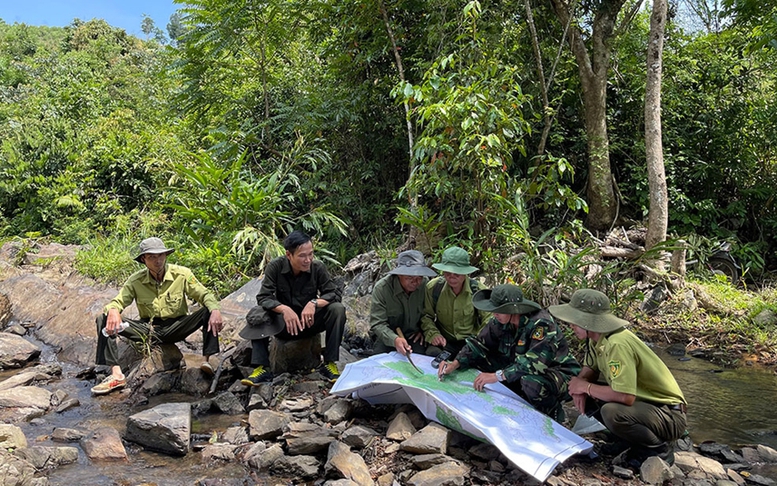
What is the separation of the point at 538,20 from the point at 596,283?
171 inches

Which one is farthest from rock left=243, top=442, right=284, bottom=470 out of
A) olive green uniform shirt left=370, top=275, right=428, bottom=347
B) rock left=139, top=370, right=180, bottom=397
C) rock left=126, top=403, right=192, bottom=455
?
rock left=139, top=370, right=180, bottom=397

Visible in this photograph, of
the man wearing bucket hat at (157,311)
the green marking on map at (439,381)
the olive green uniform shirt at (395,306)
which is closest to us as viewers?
the green marking on map at (439,381)

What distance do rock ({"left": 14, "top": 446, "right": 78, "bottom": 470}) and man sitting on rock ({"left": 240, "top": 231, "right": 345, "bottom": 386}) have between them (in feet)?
4.23

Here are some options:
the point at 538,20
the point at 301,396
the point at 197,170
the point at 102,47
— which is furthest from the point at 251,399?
the point at 102,47

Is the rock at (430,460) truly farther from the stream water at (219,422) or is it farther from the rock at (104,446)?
the rock at (104,446)

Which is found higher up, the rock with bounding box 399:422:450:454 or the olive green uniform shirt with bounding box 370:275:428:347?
the olive green uniform shirt with bounding box 370:275:428:347

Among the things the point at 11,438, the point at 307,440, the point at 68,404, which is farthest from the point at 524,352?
the point at 68,404

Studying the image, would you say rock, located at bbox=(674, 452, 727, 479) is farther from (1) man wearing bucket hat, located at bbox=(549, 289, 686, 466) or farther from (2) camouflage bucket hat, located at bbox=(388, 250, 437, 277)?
(2) camouflage bucket hat, located at bbox=(388, 250, 437, 277)

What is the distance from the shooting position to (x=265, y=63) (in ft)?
30.5

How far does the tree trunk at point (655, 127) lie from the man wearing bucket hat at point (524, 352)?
13.8 ft

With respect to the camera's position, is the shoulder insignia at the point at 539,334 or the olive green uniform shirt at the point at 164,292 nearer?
the shoulder insignia at the point at 539,334

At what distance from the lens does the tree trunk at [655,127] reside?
642 centimetres

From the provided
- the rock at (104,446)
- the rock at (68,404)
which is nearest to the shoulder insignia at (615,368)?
the rock at (104,446)

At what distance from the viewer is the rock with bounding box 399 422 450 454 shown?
296cm
